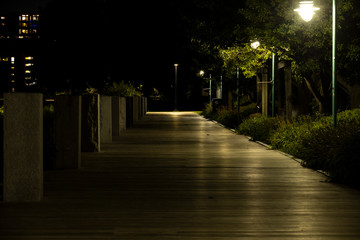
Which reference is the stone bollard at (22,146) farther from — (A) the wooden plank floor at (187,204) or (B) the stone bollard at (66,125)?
(B) the stone bollard at (66,125)

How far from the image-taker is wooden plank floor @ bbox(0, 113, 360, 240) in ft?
26.8

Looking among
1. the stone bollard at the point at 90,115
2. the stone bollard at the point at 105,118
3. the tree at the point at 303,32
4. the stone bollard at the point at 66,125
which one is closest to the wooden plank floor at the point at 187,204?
the stone bollard at the point at 66,125

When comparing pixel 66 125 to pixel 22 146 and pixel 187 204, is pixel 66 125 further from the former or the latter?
pixel 187 204

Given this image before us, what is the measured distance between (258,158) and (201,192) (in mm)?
7147

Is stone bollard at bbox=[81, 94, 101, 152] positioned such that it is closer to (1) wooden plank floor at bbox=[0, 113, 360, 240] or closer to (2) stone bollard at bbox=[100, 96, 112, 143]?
(1) wooden plank floor at bbox=[0, 113, 360, 240]

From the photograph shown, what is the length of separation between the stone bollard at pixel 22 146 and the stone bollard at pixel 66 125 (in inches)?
183

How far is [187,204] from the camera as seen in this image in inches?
406

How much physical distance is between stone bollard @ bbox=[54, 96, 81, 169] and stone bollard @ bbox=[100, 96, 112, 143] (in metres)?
7.53

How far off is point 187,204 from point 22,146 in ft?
8.89

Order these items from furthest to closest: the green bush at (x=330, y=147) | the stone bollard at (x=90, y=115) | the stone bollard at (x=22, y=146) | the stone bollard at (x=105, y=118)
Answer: the stone bollard at (x=105, y=118)
the stone bollard at (x=90, y=115)
the green bush at (x=330, y=147)
the stone bollard at (x=22, y=146)

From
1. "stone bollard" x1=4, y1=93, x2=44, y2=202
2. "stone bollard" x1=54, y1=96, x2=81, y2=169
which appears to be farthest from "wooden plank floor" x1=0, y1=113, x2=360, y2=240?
"stone bollard" x1=54, y1=96, x2=81, y2=169

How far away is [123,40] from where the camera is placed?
302ft

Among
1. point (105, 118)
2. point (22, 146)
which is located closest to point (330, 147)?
point (22, 146)

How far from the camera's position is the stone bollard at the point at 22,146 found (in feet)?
33.3
